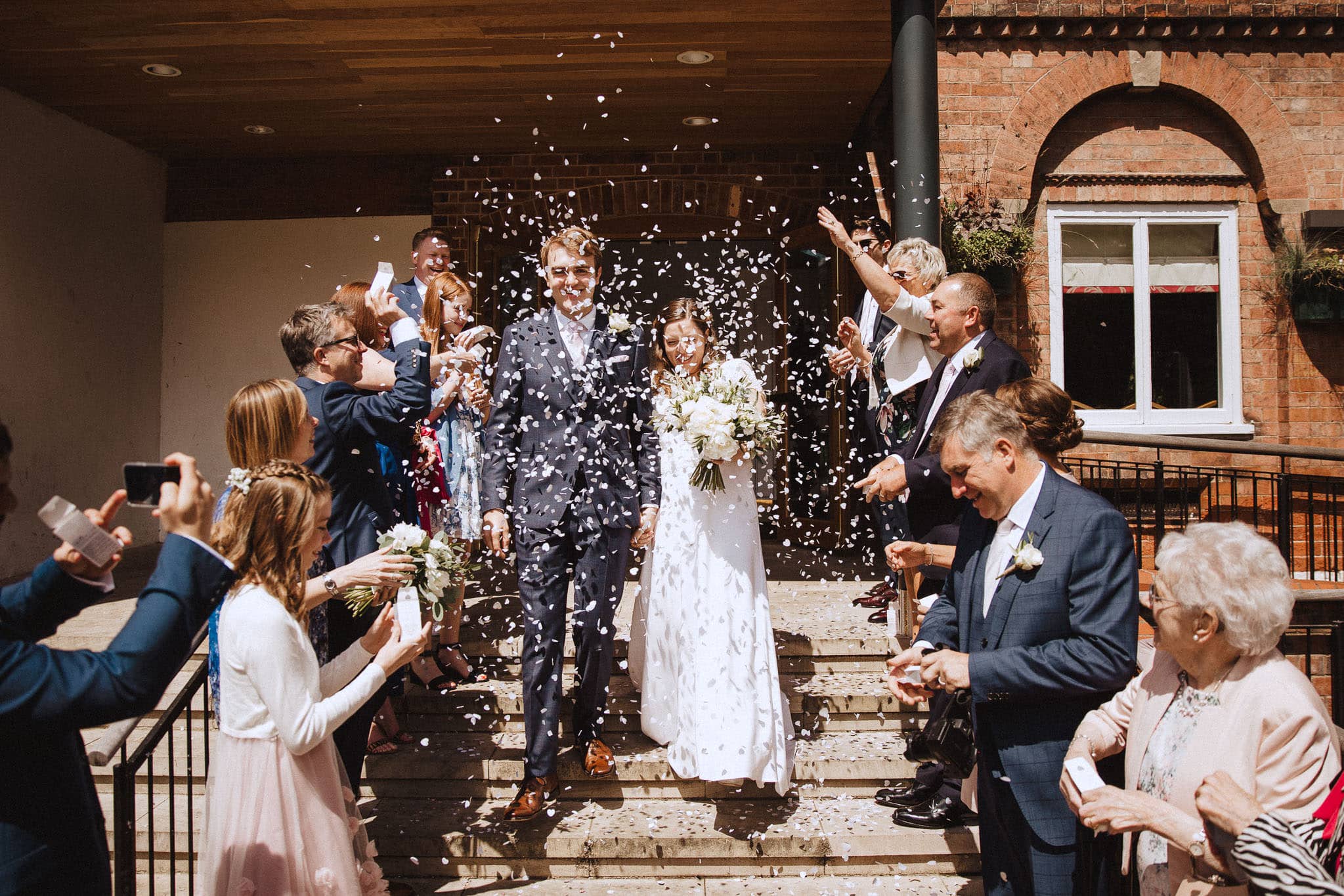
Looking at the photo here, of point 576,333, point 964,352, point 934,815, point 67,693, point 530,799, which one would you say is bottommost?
point 934,815

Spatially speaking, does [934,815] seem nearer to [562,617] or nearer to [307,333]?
[562,617]

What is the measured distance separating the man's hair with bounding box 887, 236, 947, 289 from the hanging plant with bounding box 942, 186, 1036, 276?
2372 millimetres

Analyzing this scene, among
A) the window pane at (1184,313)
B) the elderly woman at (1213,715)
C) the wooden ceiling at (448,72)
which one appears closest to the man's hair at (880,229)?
the wooden ceiling at (448,72)

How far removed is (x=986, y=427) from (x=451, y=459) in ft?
10.7

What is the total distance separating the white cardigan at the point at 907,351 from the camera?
393 cm

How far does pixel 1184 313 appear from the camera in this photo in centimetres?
755

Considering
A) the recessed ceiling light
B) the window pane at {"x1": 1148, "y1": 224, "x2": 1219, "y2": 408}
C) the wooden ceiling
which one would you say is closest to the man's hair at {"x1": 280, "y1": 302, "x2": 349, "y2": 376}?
the wooden ceiling

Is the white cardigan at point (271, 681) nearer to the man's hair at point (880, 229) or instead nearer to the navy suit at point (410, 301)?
the navy suit at point (410, 301)

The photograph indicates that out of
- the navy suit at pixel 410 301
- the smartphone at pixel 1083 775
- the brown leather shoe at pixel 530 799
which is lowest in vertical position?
the brown leather shoe at pixel 530 799

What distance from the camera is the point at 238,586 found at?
2.39m

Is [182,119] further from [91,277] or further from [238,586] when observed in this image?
[238,586]

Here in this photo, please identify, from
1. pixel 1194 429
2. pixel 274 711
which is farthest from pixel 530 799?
pixel 1194 429

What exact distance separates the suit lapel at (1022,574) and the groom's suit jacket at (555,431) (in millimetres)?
1764

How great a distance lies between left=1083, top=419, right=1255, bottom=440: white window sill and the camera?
23.7 ft
